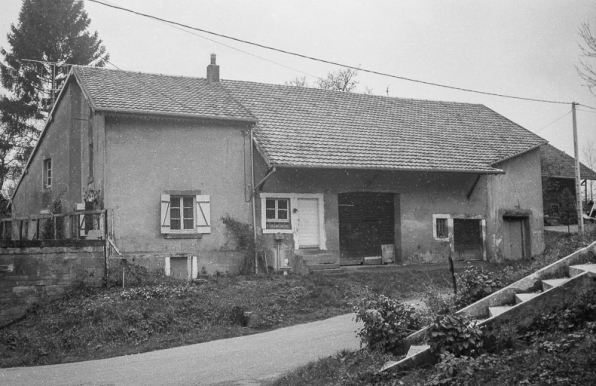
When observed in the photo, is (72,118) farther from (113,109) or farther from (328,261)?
(328,261)

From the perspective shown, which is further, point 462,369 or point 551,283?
point 551,283

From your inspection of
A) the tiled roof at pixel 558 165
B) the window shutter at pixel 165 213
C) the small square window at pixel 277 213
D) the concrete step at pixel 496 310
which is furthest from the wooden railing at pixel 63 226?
the tiled roof at pixel 558 165

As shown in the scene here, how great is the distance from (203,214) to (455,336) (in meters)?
12.5

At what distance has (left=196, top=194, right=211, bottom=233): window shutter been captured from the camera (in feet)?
61.5

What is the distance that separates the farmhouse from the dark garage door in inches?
1.6

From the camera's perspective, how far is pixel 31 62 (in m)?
35.6

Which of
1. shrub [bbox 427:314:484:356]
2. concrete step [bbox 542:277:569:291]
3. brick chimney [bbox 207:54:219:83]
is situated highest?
brick chimney [bbox 207:54:219:83]

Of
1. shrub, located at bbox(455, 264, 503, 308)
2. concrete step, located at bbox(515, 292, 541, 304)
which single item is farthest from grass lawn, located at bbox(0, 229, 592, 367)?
concrete step, located at bbox(515, 292, 541, 304)

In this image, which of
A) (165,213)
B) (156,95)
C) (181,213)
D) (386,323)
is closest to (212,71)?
(156,95)

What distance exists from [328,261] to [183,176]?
534cm

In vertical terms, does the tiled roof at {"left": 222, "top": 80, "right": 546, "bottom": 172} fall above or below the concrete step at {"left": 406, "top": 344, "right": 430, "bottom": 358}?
above

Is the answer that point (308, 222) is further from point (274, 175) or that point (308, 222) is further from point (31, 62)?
point (31, 62)

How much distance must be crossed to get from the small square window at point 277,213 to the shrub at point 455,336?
41.6 feet

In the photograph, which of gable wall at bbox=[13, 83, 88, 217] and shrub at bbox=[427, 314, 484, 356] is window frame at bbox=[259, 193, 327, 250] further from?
shrub at bbox=[427, 314, 484, 356]
